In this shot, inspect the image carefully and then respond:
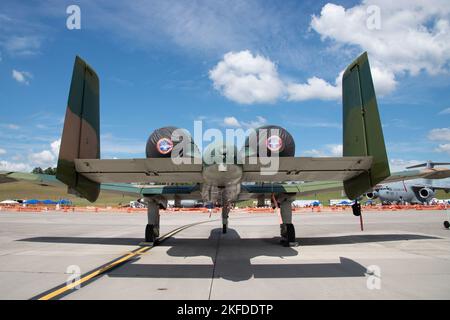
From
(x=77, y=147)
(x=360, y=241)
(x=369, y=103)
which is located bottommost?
(x=360, y=241)

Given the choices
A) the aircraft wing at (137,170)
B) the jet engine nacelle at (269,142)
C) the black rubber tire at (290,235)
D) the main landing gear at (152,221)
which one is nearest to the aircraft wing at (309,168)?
the jet engine nacelle at (269,142)

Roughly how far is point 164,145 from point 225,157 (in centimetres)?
235

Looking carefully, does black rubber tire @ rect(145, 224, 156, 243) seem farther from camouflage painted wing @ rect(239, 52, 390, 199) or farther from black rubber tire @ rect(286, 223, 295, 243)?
camouflage painted wing @ rect(239, 52, 390, 199)

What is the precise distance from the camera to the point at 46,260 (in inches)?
316

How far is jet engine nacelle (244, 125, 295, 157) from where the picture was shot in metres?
7.03

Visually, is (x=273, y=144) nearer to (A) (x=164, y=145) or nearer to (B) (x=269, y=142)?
(B) (x=269, y=142)

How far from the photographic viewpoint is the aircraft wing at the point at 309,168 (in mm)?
5590

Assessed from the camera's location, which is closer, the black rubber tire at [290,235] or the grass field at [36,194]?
the black rubber tire at [290,235]

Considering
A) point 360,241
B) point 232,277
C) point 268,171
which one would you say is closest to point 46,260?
point 232,277

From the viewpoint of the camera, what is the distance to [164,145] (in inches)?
285

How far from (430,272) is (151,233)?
328 inches

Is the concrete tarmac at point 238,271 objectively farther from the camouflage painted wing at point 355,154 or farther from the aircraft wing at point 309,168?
the aircraft wing at point 309,168

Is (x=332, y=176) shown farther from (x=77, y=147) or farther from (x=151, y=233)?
(x=151, y=233)

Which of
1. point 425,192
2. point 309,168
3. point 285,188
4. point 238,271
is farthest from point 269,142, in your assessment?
point 425,192
